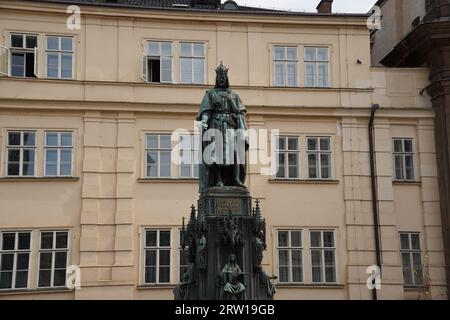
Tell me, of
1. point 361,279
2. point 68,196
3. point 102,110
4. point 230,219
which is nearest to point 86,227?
point 68,196

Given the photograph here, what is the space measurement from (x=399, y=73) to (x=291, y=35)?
12.2 feet

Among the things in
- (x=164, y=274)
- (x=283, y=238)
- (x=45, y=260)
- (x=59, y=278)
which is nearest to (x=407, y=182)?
(x=283, y=238)

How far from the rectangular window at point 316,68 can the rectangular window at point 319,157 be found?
1877 millimetres

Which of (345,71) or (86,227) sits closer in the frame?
(86,227)

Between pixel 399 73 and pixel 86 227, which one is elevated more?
pixel 399 73

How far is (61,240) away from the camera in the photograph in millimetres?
20953

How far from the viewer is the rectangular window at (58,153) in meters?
21.5

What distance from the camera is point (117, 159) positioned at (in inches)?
855

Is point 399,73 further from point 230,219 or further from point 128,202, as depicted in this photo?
point 230,219

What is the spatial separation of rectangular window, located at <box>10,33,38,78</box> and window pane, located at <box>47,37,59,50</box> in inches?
15.2

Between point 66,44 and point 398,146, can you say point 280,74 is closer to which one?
point 398,146

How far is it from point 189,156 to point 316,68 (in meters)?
5.07

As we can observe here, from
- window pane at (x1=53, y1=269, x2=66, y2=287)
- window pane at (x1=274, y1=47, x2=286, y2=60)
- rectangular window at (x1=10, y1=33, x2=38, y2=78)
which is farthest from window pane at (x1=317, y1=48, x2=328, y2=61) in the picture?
window pane at (x1=53, y1=269, x2=66, y2=287)

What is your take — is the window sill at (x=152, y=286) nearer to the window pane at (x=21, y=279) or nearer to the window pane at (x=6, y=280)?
the window pane at (x=21, y=279)
